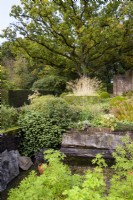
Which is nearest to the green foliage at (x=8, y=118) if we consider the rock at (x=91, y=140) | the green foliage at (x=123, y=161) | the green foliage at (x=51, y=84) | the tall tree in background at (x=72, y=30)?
the rock at (x=91, y=140)

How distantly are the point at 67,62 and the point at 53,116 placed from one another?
10.7 metres

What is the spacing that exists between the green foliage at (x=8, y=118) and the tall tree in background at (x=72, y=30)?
326 inches

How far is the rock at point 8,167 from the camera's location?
11.6 ft

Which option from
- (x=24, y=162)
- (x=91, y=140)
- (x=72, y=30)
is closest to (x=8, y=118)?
(x=24, y=162)

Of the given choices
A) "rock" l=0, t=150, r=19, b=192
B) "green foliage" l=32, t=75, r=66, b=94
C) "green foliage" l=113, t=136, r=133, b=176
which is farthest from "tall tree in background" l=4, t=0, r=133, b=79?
"green foliage" l=113, t=136, r=133, b=176

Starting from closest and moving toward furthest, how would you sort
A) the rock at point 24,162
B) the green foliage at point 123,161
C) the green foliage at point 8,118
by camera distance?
the green foliage at point 123,161, the rock at point 24,162, the green foliage at point 8,118

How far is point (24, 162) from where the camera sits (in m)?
4.33

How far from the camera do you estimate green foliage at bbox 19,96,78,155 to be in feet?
15.1

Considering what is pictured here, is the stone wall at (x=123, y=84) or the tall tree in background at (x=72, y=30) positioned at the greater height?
the tall tree in background at (x=72, y=30)

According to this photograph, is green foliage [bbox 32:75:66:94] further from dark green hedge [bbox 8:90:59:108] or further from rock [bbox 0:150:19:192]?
rock [bbox 0:150:19:192]

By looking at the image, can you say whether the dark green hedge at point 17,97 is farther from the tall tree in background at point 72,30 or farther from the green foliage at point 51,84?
the tall tree in background at point 72,30

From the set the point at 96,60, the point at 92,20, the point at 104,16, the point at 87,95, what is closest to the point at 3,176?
the point at 87,95

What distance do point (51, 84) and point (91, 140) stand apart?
10894 mm

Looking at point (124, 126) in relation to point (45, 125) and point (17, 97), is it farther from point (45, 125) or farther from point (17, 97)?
point (17, 97)
